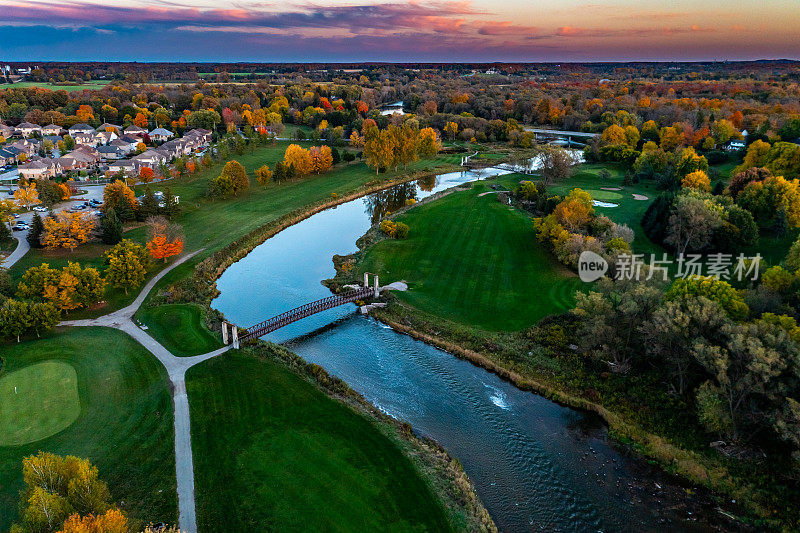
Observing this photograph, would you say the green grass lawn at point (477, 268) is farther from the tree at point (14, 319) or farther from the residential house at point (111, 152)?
the residential house at point (111, 152)

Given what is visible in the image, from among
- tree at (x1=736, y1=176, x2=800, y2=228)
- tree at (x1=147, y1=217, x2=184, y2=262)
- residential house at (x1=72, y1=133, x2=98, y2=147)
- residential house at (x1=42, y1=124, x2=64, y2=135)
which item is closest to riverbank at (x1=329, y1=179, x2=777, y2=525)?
tree at (x1=147, y1=217, x2=184, y2=262)

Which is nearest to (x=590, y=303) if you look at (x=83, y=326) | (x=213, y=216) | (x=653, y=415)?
(x=653, y=415)

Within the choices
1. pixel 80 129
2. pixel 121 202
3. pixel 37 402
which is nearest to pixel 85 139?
pixel 80 129

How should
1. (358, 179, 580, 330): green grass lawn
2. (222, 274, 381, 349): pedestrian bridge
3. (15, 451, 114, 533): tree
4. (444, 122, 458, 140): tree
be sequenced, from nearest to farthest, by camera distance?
1. (15, 451, 114, 533): tree
2. (222, 274, 381, 349): pedestrian bridge
3. (358, 179, 580, 330): green grass lawn
4. (444, 122, 458, 140): tree

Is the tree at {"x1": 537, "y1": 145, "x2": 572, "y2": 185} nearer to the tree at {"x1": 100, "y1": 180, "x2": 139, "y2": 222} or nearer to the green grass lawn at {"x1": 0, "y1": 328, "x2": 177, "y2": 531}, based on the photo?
the tree at {"x1": 100, "y1": 180, "x2": 139, "y2": 222}

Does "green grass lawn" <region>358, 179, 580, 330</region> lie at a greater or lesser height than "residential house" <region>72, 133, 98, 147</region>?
lesser
